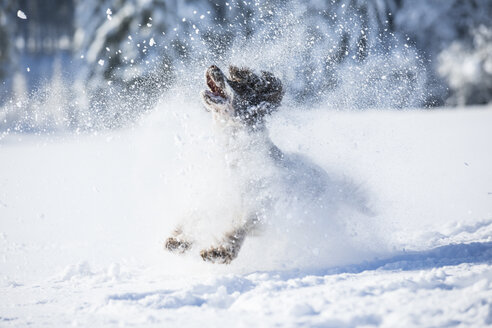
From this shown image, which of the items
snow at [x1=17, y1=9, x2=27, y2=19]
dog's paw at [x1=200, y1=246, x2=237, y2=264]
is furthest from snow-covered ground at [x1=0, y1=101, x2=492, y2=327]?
snow at [x1=17, y1=9, x2=27, y2=19]

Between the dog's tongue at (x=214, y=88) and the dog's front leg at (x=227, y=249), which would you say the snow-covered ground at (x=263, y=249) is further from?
the dog's tongue at (x=214, y=88)

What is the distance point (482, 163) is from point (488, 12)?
29.2 feet

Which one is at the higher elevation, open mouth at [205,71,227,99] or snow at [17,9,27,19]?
snow at [17,9,27,19]

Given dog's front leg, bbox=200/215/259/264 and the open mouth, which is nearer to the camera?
dog's front leg, bbox=200/215/259/264

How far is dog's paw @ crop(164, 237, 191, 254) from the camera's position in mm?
2420

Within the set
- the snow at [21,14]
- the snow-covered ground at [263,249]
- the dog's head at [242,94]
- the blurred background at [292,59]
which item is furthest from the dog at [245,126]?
→ the snow at [21,14]

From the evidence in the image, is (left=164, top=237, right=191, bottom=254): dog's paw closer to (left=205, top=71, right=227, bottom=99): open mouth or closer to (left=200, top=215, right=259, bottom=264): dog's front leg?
(left=200, top=215, right=259, bottom=264): dog's front leg

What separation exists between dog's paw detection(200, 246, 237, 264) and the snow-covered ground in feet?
0.24

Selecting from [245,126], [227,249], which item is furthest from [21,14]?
[227,249]

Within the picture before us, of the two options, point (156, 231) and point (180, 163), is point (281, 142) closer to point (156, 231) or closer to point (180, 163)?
point (180, 163)

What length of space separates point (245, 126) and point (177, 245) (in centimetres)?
74

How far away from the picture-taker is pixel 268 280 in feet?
7.12

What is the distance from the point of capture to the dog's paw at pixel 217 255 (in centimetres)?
219

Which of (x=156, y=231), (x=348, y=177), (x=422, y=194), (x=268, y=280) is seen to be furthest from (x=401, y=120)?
(x=268, y=280)
